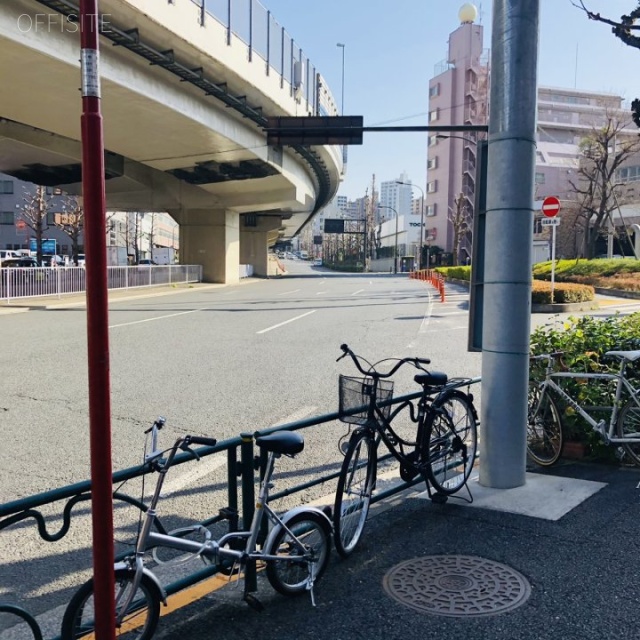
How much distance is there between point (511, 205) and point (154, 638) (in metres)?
3.67

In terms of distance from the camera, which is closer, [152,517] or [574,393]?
[152,517]

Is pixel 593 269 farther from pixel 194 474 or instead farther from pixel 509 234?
pixel 194 474

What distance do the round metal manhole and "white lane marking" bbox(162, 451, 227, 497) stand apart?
195cm

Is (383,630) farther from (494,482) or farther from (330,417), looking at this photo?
(494,482)

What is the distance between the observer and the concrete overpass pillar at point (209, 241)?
3969cm

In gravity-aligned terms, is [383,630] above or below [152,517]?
below

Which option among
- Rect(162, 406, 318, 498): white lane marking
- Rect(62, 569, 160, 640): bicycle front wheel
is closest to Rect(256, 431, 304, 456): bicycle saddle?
Rect(62, 569, 160, 640): bicycle front wheel

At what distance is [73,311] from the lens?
19531 mm

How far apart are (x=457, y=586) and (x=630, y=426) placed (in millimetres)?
2591

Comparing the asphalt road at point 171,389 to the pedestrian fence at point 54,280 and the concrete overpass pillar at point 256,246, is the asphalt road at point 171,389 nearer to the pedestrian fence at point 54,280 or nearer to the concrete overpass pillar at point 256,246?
the pedestrian fence at point 54,280

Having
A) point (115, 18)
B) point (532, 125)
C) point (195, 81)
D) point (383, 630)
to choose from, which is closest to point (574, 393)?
point (532, 125)

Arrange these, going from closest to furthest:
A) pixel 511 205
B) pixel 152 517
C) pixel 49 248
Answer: pixel 152 517, pixel 511 205, pixel 49 248

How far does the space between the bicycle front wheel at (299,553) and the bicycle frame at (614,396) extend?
276cm

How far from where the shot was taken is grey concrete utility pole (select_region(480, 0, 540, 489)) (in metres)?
4.66
